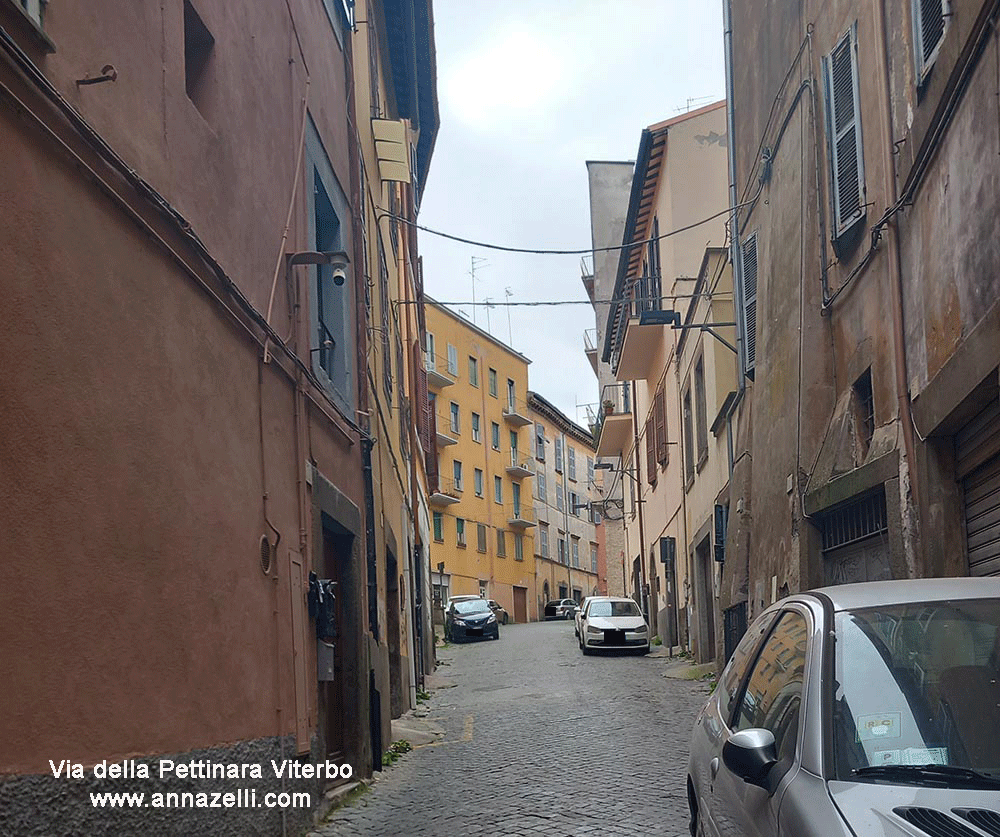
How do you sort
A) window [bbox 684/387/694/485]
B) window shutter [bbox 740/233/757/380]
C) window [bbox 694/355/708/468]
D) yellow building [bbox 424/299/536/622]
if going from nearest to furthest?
window shutter [bbox 740/233/757/380], window [bbox 694/355/708/468], window [bbox 684/387/694/485], yellow building [bbox 424/299/536/622]

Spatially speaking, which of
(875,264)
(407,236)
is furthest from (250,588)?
(407,236)

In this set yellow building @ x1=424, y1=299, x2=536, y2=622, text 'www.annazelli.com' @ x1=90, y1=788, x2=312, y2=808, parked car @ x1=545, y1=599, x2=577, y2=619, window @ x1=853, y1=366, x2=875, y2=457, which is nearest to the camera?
text 'www.annazelli.com' @ x1=90, y1=788, x2=312, y2=808

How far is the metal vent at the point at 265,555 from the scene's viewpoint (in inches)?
301

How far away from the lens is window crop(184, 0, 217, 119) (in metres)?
7.23

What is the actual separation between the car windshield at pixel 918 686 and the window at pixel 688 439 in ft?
62.0

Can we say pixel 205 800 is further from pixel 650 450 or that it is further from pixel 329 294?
pixel 650 450

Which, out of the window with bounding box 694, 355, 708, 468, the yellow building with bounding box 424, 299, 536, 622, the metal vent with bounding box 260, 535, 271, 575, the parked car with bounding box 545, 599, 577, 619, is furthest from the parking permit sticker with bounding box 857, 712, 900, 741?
the parked car with bounding box 545, 599, 577, 619

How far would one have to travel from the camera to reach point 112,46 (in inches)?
217

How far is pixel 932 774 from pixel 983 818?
34cm

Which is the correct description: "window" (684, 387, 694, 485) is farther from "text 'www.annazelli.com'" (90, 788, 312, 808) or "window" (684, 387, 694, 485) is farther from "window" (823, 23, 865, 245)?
"text 'www.annazelli.com'" (90, 788, 312, 808)

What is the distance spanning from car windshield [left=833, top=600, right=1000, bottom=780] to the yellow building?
146 feet

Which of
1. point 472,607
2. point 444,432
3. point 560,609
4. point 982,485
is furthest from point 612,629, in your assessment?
point 560,609

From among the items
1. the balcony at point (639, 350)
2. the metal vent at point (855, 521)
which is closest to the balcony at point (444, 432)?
the balcony at point (639, 350)

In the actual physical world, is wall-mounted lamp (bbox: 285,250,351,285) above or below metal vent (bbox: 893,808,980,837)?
above
